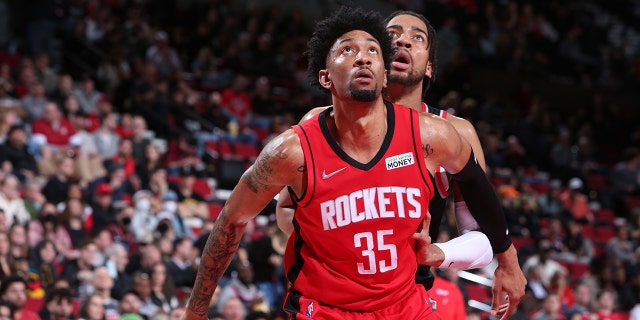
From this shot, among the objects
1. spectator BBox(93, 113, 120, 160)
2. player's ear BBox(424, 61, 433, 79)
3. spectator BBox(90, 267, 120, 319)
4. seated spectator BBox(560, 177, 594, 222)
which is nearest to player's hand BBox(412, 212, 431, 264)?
player's ear BBox(424, 61, 433, 79)

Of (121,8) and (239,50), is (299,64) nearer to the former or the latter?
(239,50)

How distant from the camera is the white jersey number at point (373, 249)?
13.4 feet

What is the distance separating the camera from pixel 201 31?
17391 mm

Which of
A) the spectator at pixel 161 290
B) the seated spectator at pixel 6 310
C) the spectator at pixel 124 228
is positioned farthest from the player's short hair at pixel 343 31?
the spectator at pixel 124 228

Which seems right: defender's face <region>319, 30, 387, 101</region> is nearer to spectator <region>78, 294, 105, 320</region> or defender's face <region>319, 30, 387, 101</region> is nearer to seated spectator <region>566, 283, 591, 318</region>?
spectator <region>78, 294, 105, 320</region>

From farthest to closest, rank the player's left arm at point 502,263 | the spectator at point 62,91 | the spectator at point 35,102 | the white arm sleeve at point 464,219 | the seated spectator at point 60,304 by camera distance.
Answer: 1. the spectator at point 62,91
2. the spectator at point 35,102
3. the seated spectator at point 60,304
4. the white arm sleeve at point 464,219
5. the player's left arm at point 502,263

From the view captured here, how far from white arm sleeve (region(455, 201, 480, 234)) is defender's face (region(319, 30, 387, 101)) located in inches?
37.3

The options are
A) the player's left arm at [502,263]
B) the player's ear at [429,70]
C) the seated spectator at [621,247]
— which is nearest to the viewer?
the player's left arm at [502,263]

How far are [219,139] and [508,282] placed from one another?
34.7 feet

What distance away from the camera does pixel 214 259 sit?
433 centimetres

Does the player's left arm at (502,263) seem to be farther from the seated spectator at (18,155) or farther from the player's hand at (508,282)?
the seated spectator at (18,155)

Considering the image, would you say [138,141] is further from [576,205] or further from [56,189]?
[576,205]

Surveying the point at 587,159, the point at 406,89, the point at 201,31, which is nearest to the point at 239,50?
the point at 201,31

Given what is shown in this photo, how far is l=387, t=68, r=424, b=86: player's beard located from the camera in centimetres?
494
